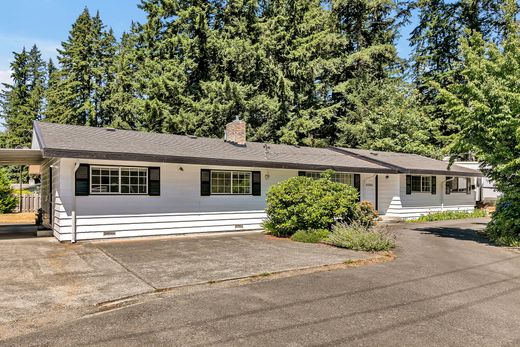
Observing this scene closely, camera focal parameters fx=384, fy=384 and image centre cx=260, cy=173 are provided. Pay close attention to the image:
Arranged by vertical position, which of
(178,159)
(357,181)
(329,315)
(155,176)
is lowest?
(329,315)

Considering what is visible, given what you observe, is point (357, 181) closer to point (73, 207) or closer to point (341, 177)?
point (341, 177)

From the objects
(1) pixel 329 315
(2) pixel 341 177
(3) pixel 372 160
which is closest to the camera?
(1) pixel 329 315

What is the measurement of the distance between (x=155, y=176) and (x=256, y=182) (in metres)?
4.13

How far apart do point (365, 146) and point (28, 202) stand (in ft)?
79.7

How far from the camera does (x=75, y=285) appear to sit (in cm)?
674

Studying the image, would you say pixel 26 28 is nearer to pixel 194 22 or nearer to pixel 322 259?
pixel 194 22

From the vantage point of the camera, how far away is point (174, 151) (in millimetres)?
13578

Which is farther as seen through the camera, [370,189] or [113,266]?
[370,189]

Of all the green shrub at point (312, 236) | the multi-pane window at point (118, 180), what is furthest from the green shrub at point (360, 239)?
the multi-pane window at point (118, 180)

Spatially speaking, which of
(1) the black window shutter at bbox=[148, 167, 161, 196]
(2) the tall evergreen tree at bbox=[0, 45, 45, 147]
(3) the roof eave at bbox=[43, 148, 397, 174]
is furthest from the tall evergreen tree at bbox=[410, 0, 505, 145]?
(2) the tall evergreen tree at bbox=[0, 45, 45, 147]

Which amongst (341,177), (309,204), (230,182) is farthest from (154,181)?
(341,177)

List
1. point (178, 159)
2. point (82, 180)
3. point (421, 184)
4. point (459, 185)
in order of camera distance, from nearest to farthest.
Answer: point (82, 180), point (178, 159), point (421, 184), point (459, 185)

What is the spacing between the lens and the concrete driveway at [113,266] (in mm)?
5676

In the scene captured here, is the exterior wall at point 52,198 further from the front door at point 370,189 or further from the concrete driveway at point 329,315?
the front door at point 370,189
